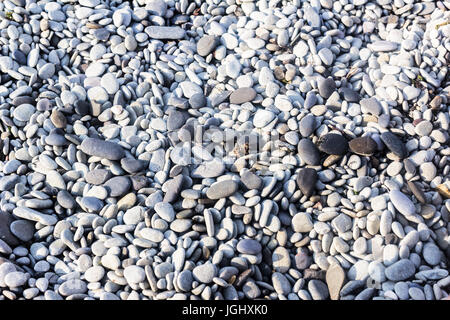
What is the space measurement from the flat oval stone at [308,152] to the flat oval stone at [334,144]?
0.11ft

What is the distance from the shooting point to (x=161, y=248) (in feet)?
5.80

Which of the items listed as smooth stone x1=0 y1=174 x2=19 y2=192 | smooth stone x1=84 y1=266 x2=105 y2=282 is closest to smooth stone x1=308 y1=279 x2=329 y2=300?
smooth stone x1=84 y1=266 x2=105 y2=282

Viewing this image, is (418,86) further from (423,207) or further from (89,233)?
(89,233)

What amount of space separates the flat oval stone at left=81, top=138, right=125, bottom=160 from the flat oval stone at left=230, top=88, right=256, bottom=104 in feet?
1.74

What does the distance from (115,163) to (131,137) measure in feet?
0.45

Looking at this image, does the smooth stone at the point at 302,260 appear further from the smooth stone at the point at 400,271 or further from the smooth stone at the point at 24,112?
the smooth stone at the point at 24,112

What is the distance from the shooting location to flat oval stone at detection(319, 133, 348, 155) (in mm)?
1969

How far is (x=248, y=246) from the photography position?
178cm

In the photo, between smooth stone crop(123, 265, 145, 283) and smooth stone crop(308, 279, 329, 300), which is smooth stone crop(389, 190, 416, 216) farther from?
smooth stone crop(123, 265, 145, 283)

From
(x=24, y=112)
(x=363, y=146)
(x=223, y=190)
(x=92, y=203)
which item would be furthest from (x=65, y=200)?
(x=363, y=146)

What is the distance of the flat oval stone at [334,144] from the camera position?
6.46 feet

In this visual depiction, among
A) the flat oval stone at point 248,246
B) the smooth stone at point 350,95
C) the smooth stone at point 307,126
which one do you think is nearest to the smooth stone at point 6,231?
the flat oval stone at point 248,246

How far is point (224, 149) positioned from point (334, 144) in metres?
0.43
